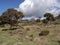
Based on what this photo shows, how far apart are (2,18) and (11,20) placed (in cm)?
405

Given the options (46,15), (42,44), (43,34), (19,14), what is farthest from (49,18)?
(42,44)

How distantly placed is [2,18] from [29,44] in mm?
33661

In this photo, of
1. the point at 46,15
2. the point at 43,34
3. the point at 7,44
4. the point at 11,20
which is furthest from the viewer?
the point at 46,15

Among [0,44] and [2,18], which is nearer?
[0,44]

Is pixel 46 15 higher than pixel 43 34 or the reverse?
higher

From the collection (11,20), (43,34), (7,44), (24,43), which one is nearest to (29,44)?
(24,43)

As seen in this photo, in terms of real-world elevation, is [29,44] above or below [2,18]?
below

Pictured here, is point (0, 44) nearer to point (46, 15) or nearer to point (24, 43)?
point (24, 43)

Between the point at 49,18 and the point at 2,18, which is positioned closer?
the point at 2,18

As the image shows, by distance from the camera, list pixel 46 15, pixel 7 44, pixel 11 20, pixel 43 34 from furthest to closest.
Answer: pixel 46 15 → pixel 11 20 → pixel 43 34 → pixel 7 44

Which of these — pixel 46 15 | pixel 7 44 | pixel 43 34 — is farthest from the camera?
pixel 46 15

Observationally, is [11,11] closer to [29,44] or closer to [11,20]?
[11,20]

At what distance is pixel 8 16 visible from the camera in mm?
58312

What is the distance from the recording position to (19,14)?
2333 inches
